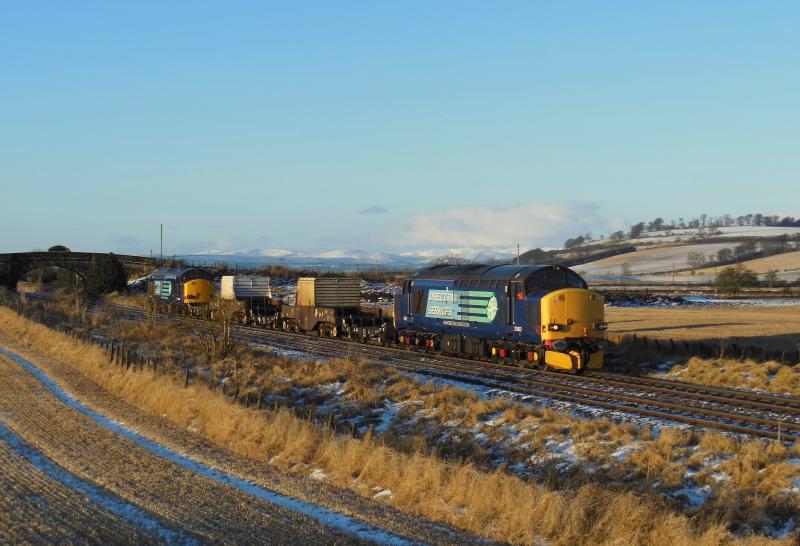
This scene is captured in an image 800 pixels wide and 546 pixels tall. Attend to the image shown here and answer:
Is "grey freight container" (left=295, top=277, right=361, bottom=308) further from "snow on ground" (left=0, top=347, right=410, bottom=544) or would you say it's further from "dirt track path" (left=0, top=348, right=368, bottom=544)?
"dirt track path" (left=0, top=348, right=368, bottom=544)

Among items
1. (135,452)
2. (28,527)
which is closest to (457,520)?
(28,527)

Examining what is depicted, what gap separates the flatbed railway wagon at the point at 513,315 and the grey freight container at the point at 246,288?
2077 centimetres

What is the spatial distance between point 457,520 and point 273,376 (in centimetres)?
1635

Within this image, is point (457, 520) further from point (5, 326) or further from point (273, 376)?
point (5, 326)

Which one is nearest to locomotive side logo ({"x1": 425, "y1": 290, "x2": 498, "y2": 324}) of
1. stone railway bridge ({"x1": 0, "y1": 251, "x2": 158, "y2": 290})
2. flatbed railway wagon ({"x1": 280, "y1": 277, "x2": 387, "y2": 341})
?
flatbed railway wagon ({"x1": 280, "y1": 277, "x2": 387, "y2": 341})

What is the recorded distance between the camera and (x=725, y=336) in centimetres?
3791

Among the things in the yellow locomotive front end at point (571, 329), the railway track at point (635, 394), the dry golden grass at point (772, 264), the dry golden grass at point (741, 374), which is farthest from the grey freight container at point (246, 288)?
the dry golden grass at point (772, 264)

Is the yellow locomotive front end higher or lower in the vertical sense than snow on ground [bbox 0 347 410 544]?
higher

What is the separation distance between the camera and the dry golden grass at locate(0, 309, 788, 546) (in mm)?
10266

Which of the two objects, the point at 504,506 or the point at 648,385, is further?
the point at 648,385

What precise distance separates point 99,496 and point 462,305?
2067cm

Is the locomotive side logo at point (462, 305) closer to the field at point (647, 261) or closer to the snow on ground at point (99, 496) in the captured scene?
the snow on ground at point (99, 496)

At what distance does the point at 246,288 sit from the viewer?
2100 inches

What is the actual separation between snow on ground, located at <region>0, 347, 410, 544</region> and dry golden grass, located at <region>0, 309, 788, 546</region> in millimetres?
1128
